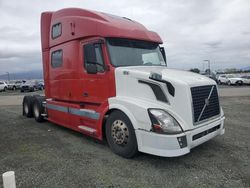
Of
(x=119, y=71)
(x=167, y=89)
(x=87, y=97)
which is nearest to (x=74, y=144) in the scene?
(x=87, y=97)

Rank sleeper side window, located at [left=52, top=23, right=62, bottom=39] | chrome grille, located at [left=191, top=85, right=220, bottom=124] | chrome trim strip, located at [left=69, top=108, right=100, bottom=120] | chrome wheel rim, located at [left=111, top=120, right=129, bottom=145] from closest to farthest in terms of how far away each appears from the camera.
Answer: chrome grille, located at [left=191, top=85, right=220, bottom=124] < chrome wheel rim, located at [left=111, top=120, right=129, bottom=145] < chrome trim strip, located at [left=69, top=108, right=100, bottom=120] < sleeper side window, located at [left=52, top=23, right=62, bottom=39]

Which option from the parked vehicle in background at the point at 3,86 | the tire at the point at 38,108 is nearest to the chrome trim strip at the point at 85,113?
the tire at the point at 38,108

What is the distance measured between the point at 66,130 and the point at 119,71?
3606 millimetres

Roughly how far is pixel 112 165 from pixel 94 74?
6.98 ft

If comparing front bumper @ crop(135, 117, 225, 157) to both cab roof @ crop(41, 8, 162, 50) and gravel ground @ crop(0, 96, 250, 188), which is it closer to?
gravel ground @ crop(0, 96, 250, 188)

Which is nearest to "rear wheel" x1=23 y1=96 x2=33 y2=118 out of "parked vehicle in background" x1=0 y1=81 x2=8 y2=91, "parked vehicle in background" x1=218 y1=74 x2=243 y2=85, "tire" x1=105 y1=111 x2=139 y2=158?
"tire" x1=105 y1=111 x2=139 y2=158

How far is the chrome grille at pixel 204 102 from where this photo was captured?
4664mm

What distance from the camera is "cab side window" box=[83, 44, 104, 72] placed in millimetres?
5480

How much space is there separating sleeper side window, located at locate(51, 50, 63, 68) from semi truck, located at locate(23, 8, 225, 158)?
0.10 feet

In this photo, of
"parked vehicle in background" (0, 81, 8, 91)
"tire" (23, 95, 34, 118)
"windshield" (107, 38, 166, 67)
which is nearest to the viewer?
"windshield" (107, 38, 166, 67)

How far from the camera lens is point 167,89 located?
4609mm

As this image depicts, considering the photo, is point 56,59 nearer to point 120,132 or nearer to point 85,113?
point 85,113

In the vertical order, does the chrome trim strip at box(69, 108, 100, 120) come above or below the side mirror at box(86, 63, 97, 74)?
below

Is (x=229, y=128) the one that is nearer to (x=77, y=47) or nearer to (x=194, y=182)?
(x=194, y=182)
